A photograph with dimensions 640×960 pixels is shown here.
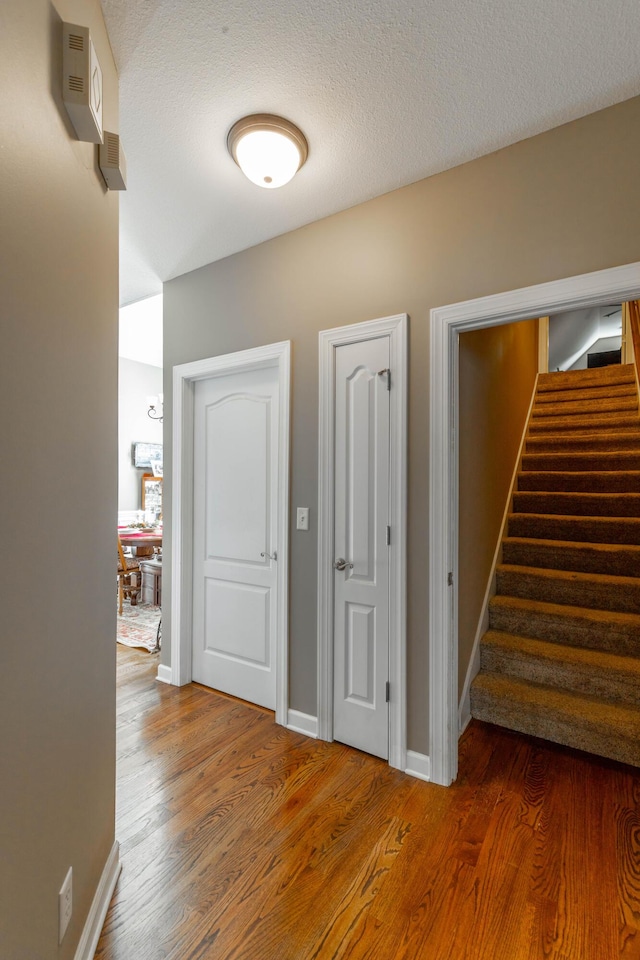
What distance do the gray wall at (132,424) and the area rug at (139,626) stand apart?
1932mm

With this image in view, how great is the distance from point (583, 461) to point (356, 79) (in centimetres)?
322

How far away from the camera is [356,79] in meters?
1.60

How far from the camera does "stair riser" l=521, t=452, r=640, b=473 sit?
11.5 feet

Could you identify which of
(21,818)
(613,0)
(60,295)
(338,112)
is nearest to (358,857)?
(21,818)

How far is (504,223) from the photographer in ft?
6.26

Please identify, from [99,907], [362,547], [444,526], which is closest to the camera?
[99,907]

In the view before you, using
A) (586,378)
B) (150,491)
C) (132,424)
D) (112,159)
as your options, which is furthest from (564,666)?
(132,424)

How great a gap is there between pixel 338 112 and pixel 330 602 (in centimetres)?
212

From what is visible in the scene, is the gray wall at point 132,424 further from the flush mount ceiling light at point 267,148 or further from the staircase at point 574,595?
the staircase at point 574,595

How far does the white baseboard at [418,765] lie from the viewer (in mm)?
2037

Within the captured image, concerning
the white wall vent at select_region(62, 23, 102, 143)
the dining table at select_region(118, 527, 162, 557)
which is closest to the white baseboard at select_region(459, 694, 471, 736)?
the white wall vent at select_region(62, 23, 102, 143)

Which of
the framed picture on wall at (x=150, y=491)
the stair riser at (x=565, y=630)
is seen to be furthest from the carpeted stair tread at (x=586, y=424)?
the framed picture on wall at (x=150, y=491)

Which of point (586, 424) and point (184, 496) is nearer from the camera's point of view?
point (184, 496)

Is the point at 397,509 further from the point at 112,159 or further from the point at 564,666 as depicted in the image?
the point at 112,159
